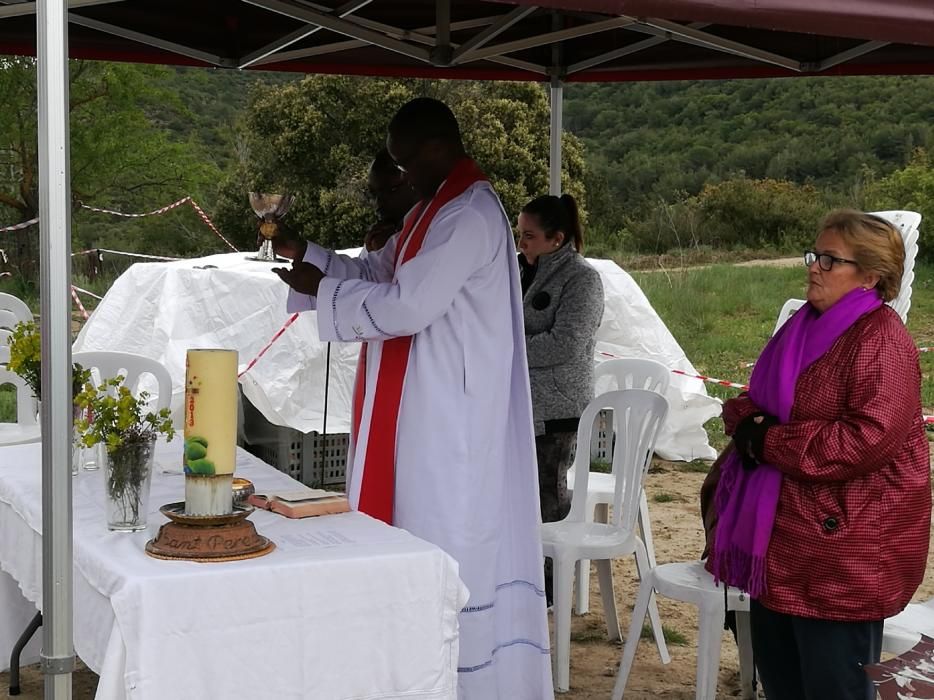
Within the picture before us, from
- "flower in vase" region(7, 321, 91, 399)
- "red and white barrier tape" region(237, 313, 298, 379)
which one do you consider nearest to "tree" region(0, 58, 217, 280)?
"red and white barrier tape" region(237, 313, 298, 379)

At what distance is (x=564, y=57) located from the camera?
5.57 m

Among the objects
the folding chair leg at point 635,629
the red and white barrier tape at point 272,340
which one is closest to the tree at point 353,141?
the red and white barrier tape at point 272,340

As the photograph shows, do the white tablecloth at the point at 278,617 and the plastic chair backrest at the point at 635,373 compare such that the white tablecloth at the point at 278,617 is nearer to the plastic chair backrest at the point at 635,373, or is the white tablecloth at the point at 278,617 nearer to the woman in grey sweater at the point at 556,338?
the woman in grey sweater at the point at 556,338

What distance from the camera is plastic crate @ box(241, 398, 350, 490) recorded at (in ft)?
23.2

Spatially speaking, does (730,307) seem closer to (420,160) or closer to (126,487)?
(420,160)

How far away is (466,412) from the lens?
3281 mm

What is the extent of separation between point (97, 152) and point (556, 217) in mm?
15642

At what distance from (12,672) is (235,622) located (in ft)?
6.10

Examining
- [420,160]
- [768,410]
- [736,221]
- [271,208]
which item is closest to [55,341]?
[271,208]

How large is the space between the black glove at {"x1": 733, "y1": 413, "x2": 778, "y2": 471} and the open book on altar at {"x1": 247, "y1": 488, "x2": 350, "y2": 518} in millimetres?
920

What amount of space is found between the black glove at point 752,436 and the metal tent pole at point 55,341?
1.50 m

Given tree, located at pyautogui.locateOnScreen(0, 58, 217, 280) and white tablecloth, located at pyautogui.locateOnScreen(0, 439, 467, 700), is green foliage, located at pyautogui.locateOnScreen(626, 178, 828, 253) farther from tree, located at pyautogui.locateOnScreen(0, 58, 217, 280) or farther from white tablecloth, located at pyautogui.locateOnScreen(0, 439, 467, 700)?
white tablecloth, located at pyautogui.locateOnScreen(0, 439, 467, 700)

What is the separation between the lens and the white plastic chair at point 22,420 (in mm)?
5027

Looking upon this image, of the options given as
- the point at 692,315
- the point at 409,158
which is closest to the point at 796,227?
the point at 692,315
